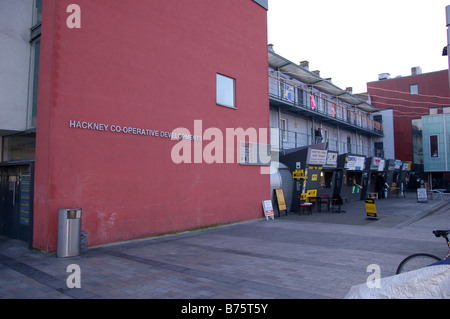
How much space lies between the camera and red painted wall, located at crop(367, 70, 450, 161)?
35625mm

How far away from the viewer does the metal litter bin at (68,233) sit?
728 centimetres

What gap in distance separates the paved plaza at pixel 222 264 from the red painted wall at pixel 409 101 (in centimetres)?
2857

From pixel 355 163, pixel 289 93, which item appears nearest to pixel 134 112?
pixel 289 93

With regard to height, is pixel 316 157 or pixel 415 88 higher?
pixel 415 88

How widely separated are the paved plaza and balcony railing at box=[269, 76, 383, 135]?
1033 cm

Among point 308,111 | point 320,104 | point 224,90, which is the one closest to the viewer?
point 224,90

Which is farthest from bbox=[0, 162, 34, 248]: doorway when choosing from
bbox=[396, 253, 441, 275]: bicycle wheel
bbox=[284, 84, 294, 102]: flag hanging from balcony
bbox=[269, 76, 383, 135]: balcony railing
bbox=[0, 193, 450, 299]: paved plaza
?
bbox=[284, 84, 294, 102]: flag hanging from balcony

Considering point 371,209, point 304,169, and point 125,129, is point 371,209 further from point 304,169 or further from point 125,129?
point 125,129

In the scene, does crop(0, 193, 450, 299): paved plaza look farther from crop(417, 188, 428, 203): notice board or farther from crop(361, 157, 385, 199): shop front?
crop(361, 157, 385, 199): shop front

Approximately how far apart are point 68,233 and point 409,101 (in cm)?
3878

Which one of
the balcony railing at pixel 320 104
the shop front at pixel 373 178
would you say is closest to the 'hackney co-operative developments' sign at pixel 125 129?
the balcony railing at pixel 320 104

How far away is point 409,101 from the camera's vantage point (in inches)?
1436
